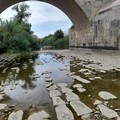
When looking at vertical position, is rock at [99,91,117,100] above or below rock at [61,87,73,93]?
above

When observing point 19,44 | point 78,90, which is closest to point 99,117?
point 78,90

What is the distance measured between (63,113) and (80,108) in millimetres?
282

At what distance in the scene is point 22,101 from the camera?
3.63 meters

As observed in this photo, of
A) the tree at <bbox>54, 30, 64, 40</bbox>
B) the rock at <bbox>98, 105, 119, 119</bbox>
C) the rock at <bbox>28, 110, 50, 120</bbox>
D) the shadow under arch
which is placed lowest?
the rock at <bbox>28, 110, 50, 120</bbox>

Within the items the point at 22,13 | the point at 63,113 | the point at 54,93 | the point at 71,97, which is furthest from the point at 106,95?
the point at 22,13

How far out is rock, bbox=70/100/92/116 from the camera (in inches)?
112

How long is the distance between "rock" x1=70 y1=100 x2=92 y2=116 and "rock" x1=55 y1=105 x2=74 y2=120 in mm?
109

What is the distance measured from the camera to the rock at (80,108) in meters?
2.86

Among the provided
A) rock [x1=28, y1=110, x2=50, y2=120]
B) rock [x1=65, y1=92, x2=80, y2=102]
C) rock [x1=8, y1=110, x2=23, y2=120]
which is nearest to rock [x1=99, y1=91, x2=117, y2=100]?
rock [x1=65, y1=92, x2=80, y2=102]

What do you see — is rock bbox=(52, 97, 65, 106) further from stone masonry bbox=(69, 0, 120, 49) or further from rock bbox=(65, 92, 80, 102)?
stone masonry bbox=(69, 0, 120, 49)

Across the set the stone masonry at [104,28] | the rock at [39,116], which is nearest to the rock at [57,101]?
the rock at [39,116]

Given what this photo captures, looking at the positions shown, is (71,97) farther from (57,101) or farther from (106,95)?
(106,95)

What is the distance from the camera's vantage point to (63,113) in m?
Result: 2.87

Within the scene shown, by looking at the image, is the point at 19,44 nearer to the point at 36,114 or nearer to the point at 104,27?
the point at 104,27
